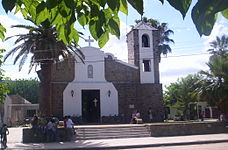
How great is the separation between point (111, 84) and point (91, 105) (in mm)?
3053

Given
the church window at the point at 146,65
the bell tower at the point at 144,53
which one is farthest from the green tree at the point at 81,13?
the church window at the point at 146,65

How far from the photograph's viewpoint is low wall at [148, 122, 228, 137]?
81.2 feet

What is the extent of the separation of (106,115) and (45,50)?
1274 cm

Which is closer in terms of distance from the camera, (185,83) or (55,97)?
(55,97)

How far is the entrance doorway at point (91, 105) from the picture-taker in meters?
34.0

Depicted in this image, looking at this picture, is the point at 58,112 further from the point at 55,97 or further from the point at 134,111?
the point at 134,111

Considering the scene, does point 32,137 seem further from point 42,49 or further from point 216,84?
point 216,84

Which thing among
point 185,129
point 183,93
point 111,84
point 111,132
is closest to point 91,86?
point 111,84

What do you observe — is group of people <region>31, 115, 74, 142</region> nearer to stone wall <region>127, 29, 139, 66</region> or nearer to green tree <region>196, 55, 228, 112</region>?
green tree <region>196, 55, 228, 112</region>

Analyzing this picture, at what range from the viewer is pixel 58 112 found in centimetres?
3272

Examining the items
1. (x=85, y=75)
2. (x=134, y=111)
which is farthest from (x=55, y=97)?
(x=134, y=111)

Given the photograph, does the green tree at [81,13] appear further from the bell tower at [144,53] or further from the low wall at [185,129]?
the bell tower at [144,53]

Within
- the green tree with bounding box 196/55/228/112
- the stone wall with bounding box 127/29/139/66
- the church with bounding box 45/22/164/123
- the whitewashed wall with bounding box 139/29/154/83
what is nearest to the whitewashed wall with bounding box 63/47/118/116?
the church with bounding box 45/22/164/123

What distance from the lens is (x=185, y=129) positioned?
83.7 ft
